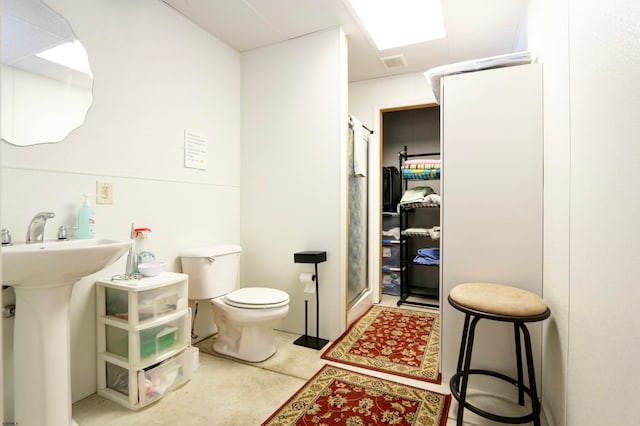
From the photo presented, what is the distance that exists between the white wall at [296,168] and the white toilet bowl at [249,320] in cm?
45

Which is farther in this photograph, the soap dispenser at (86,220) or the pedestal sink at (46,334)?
the soap dispenser at (86,220)

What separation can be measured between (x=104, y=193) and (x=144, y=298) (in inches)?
23.9

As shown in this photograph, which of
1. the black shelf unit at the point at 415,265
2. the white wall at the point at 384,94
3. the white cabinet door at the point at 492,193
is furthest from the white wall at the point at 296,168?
the black shelf unit at the point at 415,265

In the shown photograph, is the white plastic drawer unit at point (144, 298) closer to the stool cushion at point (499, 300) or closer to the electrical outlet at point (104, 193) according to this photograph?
the electrical outlet at point (104, 193)

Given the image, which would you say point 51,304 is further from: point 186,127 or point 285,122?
point 285,122

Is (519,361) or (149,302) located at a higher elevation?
(149,302)

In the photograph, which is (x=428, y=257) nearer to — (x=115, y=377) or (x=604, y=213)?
(x=604, y=213)

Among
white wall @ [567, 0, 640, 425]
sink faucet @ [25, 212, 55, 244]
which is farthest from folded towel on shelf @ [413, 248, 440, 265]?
sink faucet @ [25, 212, 55, 244]

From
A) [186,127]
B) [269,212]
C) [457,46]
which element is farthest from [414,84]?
[186,127]

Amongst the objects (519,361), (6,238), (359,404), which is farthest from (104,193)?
(519,361)

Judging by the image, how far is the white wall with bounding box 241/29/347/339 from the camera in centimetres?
252

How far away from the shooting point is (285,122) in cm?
267

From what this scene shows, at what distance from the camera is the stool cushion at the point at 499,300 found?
136cm

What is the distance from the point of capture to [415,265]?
4.06 meters
